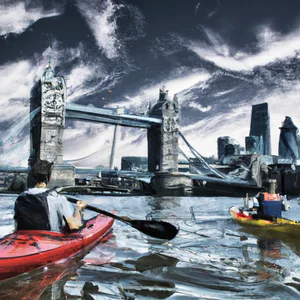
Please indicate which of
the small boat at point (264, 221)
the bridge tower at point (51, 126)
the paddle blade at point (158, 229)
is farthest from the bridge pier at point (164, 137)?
the paddle blade at point (158, 229)

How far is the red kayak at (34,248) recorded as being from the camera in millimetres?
4504

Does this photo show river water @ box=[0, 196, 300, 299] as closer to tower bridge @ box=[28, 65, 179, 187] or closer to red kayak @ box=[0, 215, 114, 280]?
red kayak @ box=[0, 215, 114, 280]

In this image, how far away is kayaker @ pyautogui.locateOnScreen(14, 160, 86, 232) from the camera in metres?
5.17

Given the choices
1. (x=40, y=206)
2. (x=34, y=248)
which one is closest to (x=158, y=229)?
(x=40, y=206)

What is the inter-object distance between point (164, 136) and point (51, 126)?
63.3 feet

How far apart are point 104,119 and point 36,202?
1840 inches

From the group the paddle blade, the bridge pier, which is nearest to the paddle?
the paddle blade

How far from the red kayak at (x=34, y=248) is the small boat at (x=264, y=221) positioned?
5.39 m

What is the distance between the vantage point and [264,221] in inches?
359

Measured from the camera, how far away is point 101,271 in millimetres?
5004

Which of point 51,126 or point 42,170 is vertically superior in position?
point 51,126

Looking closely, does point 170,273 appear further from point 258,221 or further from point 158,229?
point 258,221

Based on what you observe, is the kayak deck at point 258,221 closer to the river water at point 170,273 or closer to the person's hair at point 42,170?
the river water at point 170,273

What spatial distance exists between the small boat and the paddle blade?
3409 millimetres
